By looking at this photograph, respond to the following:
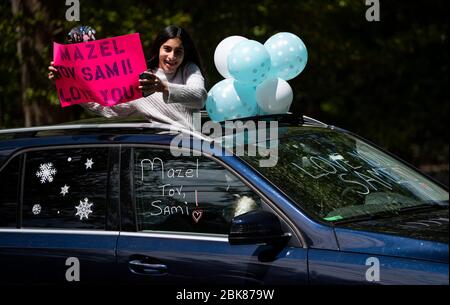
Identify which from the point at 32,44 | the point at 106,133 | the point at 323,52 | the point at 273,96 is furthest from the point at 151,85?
the point at 323,52

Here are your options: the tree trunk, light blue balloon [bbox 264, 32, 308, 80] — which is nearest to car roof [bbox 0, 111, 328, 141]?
light blue balloon [bbox 264, 32, 308, 80]

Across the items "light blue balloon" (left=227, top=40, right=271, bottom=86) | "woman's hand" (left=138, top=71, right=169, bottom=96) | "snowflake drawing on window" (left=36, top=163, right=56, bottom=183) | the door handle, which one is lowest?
the door handle

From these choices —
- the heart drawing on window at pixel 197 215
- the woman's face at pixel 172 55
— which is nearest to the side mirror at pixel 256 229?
the heart drawing on window at pixel 197 215

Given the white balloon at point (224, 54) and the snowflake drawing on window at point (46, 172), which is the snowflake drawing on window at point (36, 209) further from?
the white balloon at point (224, 54)

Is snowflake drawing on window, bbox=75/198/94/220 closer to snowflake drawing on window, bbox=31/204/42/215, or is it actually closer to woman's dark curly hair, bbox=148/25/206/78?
snowflake drawing on window, bbox=31/204/42/215

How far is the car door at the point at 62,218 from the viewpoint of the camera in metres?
4.92

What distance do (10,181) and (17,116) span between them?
6.31 m

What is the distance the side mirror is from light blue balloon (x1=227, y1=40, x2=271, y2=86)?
134 cm

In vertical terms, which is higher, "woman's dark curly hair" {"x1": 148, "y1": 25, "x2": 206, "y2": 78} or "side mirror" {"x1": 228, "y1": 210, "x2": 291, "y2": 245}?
"woman's dark curly hair" {"x1": 148, "y1": 25, "x2": 206, "y2": 78}

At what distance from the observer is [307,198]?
15.4 ft

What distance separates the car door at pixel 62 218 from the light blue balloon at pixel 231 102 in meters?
0.84

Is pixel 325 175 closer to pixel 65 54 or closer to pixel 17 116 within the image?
pixel 65 54

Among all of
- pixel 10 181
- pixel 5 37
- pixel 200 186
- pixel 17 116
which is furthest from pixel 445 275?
pixel 17 116

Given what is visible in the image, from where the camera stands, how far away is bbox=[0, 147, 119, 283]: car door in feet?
16.1
